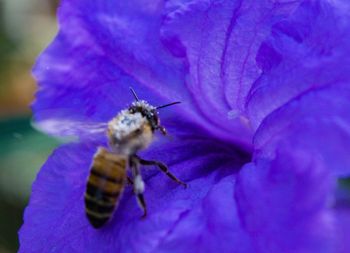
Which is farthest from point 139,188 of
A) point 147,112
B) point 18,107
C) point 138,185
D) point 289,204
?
point 18,107

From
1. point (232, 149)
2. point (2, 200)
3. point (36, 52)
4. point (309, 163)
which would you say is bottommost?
point (2, 200)

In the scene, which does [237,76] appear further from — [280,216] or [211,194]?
[280,216]

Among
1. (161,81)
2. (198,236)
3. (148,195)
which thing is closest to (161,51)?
(161,81)

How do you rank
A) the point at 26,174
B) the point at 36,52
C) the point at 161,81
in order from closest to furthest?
the point at 161,81
the point at 26,174
the point at 36,52

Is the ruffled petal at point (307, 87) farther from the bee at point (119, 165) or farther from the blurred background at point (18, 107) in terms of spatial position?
the blurred background at point (18, 107)

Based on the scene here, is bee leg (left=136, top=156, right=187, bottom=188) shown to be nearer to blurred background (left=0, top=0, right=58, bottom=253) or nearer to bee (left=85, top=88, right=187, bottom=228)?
bee (left=85, top=88, right=187, bottom=228)

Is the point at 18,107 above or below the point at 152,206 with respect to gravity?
below

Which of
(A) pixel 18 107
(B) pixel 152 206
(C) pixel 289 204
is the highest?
(C) pixel 289 204

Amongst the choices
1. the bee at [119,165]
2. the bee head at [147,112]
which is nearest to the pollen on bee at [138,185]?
the bee at [119,165]

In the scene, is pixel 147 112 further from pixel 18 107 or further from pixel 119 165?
pixel 18 107
